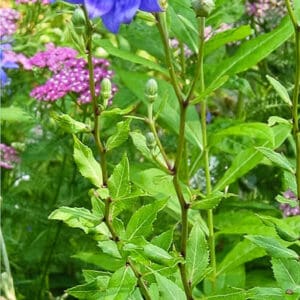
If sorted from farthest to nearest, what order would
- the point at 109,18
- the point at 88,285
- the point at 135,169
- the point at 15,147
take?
the point at 15,147 < the point at 135,169 < the point at 88,285 < the point at 109,18

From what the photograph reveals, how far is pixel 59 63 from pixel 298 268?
3.00ft

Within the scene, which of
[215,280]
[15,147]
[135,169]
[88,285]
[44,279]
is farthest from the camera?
[15,147]

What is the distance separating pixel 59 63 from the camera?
80.7 inches

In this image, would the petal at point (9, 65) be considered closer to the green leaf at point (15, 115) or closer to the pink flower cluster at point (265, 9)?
the green leaf at point (15, 115)

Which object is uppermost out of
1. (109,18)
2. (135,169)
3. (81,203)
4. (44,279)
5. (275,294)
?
(109,18)

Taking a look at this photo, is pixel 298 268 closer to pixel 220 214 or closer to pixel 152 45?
pixel 220 214

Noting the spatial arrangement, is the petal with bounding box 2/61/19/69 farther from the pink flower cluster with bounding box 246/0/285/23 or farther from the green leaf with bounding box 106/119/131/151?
the green leaf with bounding box 106/119/131/151

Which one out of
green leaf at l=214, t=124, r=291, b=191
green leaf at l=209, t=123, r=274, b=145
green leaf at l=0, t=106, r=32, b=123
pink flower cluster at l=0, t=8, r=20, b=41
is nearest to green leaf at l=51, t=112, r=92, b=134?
green leaf at l=209, t=123, r=274, b=145

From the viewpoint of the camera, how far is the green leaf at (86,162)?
1.14 meters

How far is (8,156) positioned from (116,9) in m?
1.25

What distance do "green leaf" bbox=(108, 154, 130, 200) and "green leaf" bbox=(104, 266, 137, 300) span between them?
4.0 inches

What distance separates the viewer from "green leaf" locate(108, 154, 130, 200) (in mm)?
1124

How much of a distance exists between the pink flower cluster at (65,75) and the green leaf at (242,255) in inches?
17.0

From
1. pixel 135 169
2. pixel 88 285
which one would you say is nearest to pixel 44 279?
pixel 135 169
